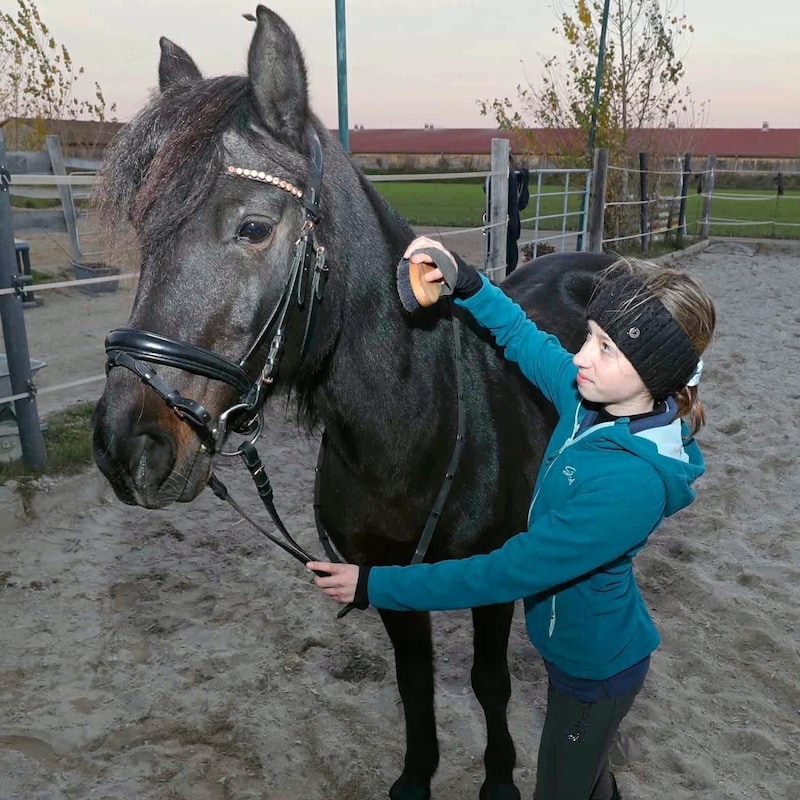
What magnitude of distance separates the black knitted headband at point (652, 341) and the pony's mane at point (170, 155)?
781 millimetres

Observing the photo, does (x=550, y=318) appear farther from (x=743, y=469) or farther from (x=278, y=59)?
(x=743, y=469)

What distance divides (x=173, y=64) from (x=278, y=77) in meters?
0.41

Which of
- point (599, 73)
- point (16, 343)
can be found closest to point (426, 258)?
point (16, 343)

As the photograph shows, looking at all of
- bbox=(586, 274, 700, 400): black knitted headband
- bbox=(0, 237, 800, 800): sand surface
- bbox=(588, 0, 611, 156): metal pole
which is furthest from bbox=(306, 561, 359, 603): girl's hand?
bbox=(588, 0, 611, 156): metal pole

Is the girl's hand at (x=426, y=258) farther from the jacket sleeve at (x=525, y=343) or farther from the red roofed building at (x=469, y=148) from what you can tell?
the red roofed building at (x=469, y=148)

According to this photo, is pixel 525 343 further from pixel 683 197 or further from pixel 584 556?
pixel 683 197

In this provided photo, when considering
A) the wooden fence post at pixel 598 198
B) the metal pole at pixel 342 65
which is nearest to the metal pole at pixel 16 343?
the metal pole at pixel 342 65

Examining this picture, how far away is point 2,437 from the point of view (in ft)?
13.0

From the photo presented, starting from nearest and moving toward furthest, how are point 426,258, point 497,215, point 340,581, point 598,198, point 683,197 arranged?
point 340,581
point 426,258
point 497,215
point 598,198
point 683,197

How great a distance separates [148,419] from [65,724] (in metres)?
1.60

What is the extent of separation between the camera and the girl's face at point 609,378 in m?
1.31

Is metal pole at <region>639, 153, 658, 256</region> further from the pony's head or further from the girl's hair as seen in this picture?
the pony's head

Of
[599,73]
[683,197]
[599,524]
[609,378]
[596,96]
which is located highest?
[599,73]

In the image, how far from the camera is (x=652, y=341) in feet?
4.19
